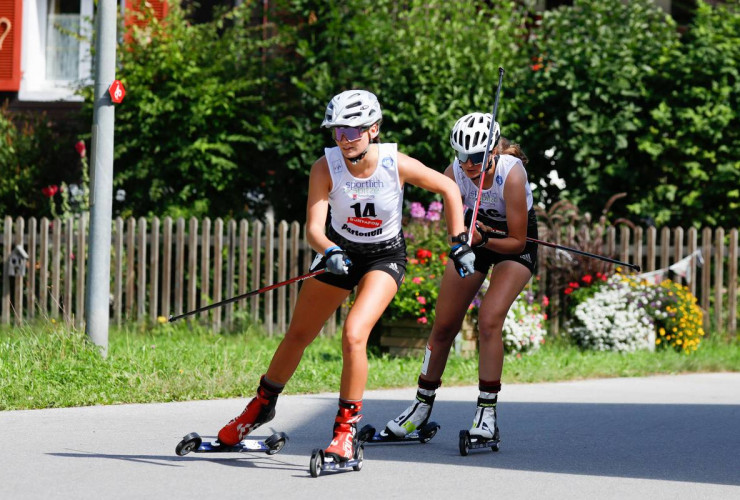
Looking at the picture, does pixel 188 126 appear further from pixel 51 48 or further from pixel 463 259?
pixel 463 259

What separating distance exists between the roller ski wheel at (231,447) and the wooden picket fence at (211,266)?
626 cm

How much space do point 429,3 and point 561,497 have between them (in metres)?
10.0

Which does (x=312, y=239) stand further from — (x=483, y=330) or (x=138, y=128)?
(x=138, y=128)

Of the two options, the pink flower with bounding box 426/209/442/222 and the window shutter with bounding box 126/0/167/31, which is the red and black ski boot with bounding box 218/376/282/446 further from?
the window shutter with bounding box 126/0/167/31

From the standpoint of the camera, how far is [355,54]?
13977 mm

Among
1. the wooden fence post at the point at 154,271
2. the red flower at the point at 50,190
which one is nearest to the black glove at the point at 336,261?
the wooden fence post at the point at 154,271

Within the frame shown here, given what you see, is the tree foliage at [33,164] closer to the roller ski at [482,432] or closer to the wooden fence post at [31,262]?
the wooden fence post at [31,262]

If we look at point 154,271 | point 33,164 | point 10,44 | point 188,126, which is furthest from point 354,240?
point 10,44

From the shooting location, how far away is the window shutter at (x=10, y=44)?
54.7ft

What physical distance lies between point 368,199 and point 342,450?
50.3 inches

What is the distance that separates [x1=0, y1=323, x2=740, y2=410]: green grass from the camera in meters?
8.20

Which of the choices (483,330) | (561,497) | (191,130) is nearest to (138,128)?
(191,130)

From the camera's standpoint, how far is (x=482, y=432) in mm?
6414

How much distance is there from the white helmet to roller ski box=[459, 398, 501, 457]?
5.66ft
